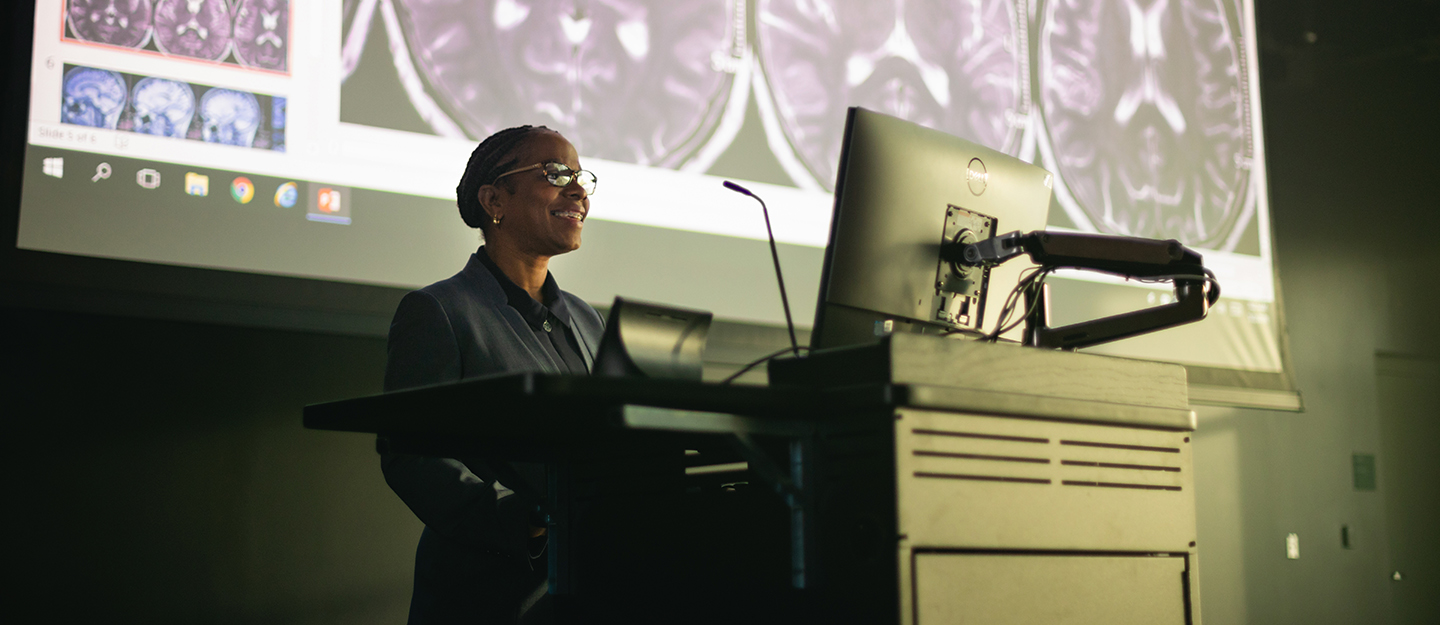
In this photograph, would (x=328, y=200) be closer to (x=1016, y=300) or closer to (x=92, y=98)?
(x=92, y=98)

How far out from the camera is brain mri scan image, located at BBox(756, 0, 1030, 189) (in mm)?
2684

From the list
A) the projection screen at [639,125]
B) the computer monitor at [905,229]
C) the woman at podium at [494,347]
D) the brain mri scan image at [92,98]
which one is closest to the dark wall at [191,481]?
the projection screen at [639,125]

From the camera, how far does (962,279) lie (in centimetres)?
139

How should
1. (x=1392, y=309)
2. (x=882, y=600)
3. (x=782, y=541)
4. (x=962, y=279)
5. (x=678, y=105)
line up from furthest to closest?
(x=1392, y=309)
(x=678, y=105)
(x=962, y=279)
(x=782, y=541)
(x=882, y=600)

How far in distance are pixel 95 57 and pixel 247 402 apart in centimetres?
71

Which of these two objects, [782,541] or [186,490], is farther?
[186,490]

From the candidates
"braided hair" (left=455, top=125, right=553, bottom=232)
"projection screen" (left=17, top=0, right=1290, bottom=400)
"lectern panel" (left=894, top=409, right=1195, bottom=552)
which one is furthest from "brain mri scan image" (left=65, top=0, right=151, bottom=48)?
"lectern panel" (left=894, top=409, right=1195, bottom=552)

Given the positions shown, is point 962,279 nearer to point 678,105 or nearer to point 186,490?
point 678,105

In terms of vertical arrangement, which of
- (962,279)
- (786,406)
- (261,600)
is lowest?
(261,600)

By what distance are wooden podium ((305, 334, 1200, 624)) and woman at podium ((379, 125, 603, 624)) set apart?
0.12 m

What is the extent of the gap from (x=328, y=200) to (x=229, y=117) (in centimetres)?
24

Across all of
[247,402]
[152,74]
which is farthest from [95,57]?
[247,402]

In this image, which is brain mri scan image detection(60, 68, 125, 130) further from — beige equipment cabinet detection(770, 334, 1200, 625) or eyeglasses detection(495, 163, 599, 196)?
beige equipment cabinet detection(770, 334, 1200, 625)

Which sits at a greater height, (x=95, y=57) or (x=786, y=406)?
(x=95, y=57)
